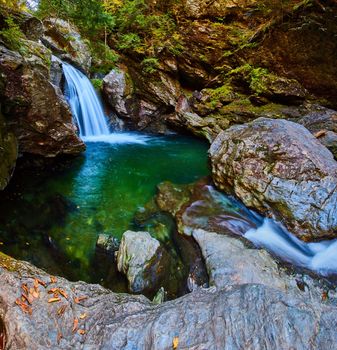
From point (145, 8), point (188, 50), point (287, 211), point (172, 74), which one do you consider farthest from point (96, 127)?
point (287, 211)

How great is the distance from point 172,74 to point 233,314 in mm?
12273

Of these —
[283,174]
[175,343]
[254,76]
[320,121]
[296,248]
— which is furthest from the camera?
[254,76]

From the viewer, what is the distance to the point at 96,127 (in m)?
11.1

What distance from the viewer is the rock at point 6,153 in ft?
15.9

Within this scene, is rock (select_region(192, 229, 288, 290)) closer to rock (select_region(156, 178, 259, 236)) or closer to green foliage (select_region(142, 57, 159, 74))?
rock (select_region(156, 178, 259, 236))

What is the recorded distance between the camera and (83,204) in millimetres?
5867

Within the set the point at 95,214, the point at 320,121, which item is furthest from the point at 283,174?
the point at 320,121

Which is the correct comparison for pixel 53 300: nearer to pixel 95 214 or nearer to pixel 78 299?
pixel 78 299

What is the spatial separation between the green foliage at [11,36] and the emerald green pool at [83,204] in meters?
2.81

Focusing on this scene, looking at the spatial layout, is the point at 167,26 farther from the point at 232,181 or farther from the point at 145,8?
the point at 232,181

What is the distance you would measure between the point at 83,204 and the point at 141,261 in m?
2.51

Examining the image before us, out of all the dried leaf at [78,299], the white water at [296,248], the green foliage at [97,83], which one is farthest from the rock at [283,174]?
the green foliage at [97,83]

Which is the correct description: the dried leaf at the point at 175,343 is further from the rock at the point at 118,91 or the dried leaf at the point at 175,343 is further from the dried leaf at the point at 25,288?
the rock at the point at 118,91

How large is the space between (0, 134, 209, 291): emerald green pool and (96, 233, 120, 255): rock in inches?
6.3
